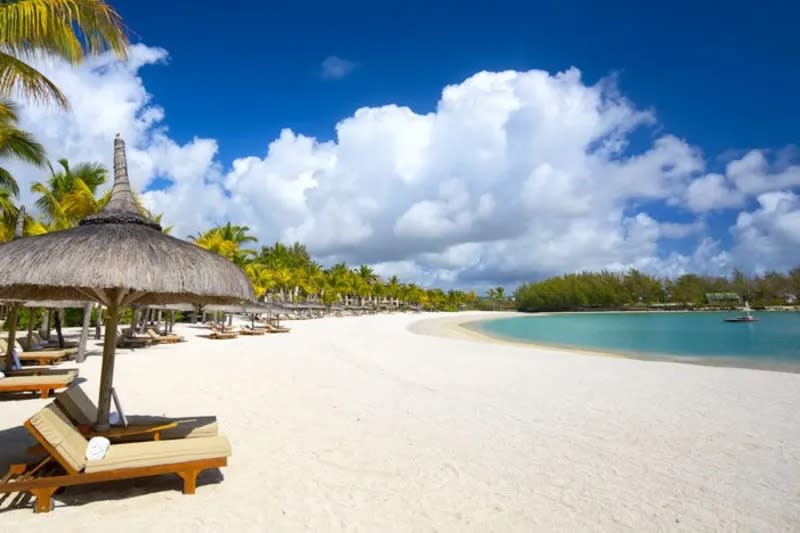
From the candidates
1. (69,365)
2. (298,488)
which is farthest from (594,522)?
(69,365)

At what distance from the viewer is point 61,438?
362cm

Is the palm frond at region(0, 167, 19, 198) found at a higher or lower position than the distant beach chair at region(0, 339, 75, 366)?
higher

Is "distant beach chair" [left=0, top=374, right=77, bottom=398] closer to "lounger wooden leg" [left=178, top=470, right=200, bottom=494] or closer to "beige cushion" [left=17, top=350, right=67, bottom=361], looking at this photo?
"beige cushion" [left=17, top=350, right=67, bottom=361]

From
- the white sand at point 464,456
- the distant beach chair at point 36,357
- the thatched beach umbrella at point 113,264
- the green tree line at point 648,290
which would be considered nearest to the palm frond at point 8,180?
the distant beach chair at point 36,357

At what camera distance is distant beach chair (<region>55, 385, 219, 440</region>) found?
4305 millimetres

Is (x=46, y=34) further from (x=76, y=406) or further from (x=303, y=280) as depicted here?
(x=303, y=280)

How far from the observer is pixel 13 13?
648 centimetres

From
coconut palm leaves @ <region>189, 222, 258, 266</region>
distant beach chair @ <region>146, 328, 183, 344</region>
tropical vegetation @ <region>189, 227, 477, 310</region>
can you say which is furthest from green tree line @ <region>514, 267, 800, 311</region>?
distant beach chair @ <region>146, 328, 183, 344</region>

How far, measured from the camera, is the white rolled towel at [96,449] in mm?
3766

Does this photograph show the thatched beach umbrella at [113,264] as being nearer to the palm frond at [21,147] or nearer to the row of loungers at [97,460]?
the row of loungers at [97,460]

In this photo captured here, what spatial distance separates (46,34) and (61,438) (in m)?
6.26

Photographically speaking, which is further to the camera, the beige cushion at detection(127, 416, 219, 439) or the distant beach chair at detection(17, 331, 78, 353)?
the distant beach chair at detection(17, 331, 78, 353)

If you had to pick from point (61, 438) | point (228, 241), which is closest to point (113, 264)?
point (61, 438)

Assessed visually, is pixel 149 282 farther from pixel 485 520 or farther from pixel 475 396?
pixel 475 396
